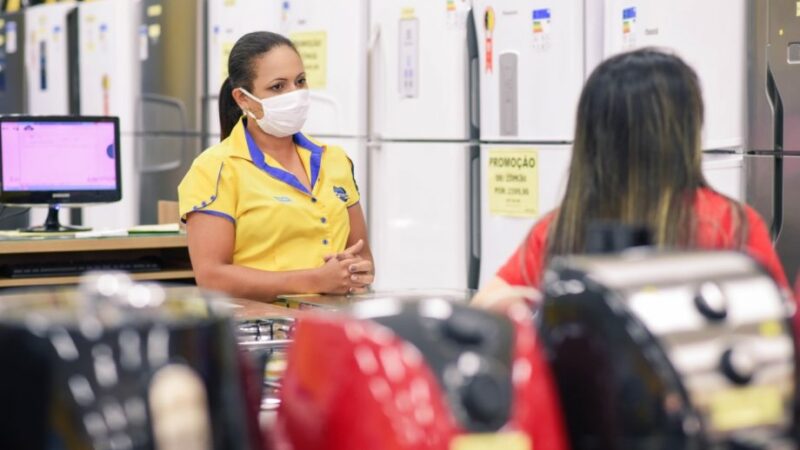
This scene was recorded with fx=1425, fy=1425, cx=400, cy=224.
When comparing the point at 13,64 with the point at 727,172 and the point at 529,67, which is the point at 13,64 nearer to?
the point at 529,67

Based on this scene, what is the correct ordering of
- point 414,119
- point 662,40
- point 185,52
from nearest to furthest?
point 662,40
point 414,119
point 185,52

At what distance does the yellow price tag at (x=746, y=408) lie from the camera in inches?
55.3

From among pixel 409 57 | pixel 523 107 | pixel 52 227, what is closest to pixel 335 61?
pixel 409 57

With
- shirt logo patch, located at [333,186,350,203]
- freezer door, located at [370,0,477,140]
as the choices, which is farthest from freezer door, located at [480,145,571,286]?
shirt logo patch, located at [333,186,350,203]

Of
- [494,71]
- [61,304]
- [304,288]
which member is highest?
[494,71]

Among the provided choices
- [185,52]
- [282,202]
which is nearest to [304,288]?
[282,202]

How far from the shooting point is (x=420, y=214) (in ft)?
18.3

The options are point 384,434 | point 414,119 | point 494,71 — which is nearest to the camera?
point 384,434

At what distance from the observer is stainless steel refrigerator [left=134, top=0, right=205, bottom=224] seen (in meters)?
7.06

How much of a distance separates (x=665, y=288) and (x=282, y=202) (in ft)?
7.40

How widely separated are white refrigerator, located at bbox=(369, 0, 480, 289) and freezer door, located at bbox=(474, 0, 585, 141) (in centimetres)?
10

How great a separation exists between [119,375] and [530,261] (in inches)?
39.0

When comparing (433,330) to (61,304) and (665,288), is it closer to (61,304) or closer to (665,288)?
(665,288)

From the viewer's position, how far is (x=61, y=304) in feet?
4.30
